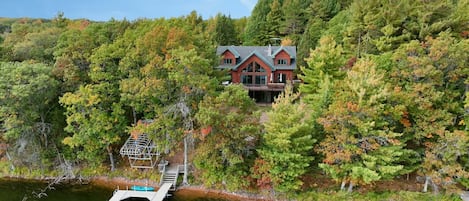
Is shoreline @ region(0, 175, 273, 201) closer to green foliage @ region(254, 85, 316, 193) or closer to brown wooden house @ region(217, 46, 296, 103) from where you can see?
green foliage @ region(254, 85, 316, 193)

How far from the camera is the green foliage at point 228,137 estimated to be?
59.6 ft

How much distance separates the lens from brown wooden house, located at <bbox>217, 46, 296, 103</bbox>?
33.3 meters

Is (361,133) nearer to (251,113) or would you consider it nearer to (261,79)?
(251,113)

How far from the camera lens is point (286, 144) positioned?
1777 centimetres

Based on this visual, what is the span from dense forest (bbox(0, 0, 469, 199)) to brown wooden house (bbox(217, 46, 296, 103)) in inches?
322

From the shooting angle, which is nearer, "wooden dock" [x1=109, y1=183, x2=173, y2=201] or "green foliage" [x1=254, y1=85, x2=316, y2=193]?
"green foliage" [x1=254, y1=85, x2=316, y2=193]

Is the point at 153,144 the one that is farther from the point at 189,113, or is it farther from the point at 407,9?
the point at 407,9

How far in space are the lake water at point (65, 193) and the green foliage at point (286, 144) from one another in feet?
13.1

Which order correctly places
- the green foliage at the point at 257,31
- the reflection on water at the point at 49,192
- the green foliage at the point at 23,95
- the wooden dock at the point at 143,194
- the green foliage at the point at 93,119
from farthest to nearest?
the green foliage at the point at 257,31, the green foliage at the point at 93,119, the reflection on water at the point at 49,192, the green foliage at the point at 23,95, the wooden dock at the point at 143,194

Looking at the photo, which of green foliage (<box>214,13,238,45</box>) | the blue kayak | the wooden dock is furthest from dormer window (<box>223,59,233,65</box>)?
the blue kayak

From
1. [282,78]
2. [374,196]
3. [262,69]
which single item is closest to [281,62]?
[282,78]

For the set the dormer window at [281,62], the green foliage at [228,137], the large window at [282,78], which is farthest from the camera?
the large window at [282,78]

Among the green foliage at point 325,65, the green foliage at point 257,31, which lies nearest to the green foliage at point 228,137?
the green foliage at point 325,65

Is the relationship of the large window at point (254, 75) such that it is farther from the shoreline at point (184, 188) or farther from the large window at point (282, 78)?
the shoreline at point (184, 188)
